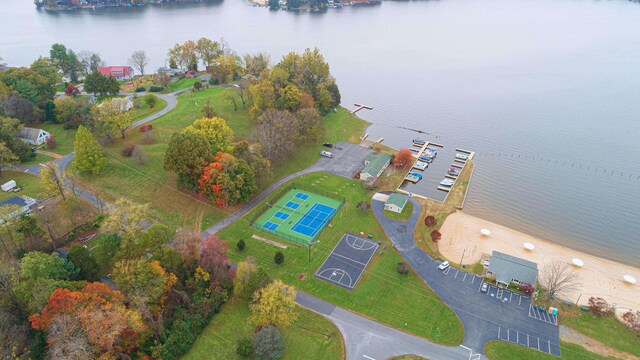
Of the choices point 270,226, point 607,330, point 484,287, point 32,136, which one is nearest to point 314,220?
point 270,226

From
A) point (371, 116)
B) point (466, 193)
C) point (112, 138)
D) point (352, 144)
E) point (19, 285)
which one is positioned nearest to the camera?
point (19, 285)

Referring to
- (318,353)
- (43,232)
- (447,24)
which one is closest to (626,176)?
(318,353)

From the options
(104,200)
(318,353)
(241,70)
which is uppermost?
(241,70)

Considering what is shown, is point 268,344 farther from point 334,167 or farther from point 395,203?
point 334,167

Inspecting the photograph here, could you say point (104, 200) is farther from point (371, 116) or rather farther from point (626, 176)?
point (626, 176)

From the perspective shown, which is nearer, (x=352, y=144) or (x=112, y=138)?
(x=112, y=138)
